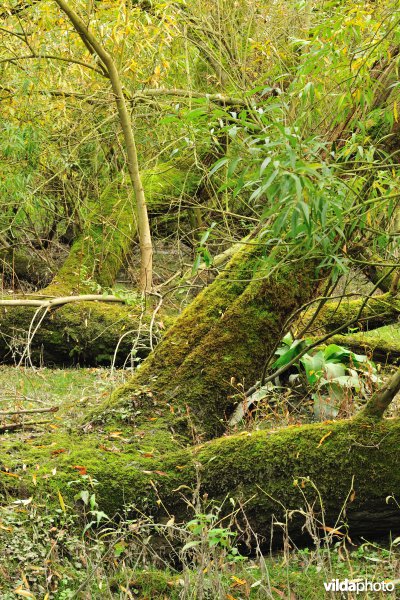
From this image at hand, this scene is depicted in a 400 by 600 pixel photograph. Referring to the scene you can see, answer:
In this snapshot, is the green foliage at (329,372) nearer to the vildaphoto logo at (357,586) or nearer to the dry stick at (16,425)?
the dry stick at (16,425)

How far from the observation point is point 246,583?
127 inches

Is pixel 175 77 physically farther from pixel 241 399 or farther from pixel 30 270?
pixel 241 399

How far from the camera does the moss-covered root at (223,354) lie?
4.84m

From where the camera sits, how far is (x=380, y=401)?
3949 mm

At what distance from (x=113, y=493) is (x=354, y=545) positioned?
4.13 feet

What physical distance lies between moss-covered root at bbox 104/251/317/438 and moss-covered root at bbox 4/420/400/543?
2.19ft

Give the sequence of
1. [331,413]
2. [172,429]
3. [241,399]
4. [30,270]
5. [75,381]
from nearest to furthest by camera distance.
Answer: [172,429] → [241,399] → [331,413] → [75,381] → [30,270]

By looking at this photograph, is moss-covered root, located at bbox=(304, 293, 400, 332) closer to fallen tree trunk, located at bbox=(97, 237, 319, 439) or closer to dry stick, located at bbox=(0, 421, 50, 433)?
fallen tree trunk, located at bbox=(97, 237, 319, 439)

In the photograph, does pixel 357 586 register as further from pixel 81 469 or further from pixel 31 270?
pixel 31 270

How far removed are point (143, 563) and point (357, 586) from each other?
1.01 m

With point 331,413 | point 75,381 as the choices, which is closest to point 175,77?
point 75,381

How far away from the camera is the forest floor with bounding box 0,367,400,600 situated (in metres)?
3.21

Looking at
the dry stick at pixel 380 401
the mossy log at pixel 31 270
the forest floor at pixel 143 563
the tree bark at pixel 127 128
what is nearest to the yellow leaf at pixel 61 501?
the forest floor at pixel 143 563

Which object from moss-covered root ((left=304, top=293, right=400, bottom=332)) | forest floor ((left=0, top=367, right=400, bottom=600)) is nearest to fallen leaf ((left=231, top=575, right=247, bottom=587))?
forest floor ((left=0, top=367, right=400, bottom=600))
